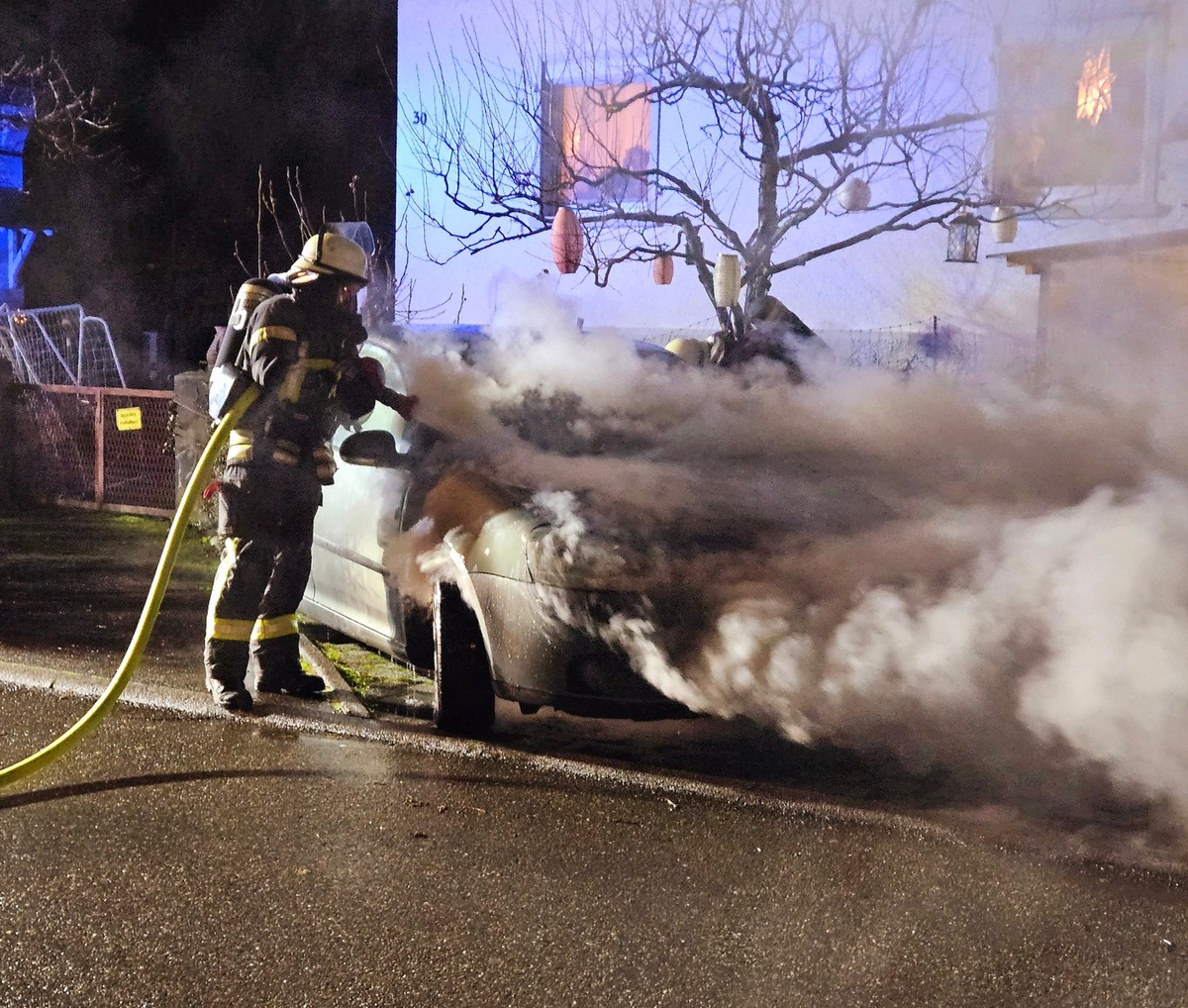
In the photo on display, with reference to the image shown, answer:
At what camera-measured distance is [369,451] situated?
4.29 metres

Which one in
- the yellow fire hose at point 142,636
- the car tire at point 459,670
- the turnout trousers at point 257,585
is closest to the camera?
the yellow fire hose at point 142,636

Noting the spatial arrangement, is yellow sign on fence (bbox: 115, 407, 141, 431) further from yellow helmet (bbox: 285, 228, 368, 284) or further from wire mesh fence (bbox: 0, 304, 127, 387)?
yellow helmet (bbox: 285, 228, 368, 284)

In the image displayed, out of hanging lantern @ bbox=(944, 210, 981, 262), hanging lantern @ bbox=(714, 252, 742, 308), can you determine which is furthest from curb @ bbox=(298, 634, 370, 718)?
hanging lantern @ bbox=(714, 252, 742, 308)

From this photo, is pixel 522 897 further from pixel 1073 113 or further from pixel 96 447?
pixel 96 447

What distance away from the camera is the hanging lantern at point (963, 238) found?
5117 mm

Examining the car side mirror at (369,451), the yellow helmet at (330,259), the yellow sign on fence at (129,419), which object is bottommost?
the yellow sign on fence at (129,419)

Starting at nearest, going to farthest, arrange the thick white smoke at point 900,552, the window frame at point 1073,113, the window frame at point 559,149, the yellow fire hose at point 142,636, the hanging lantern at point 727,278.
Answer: the thick white smoke at point 900,552
the window frame at point 1073,113
the yellow fire hose at point 142,636
the window frame at point 559,149
the hanging lantern at point 727,278

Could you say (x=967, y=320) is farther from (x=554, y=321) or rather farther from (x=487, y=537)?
(x=487, y=537)

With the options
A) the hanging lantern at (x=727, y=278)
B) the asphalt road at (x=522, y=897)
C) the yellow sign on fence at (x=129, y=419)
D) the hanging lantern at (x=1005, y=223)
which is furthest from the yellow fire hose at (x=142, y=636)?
the hanging lantern at (x=727, y=278)

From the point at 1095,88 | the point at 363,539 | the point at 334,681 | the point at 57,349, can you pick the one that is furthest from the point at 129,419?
the point at 1095,88

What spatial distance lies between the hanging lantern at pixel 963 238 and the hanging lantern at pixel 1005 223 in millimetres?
303

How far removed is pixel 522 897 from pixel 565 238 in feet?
26.7

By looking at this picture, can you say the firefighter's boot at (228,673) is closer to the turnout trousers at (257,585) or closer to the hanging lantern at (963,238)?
the turnout trousers at (257,585)

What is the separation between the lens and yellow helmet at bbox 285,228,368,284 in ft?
14.9
